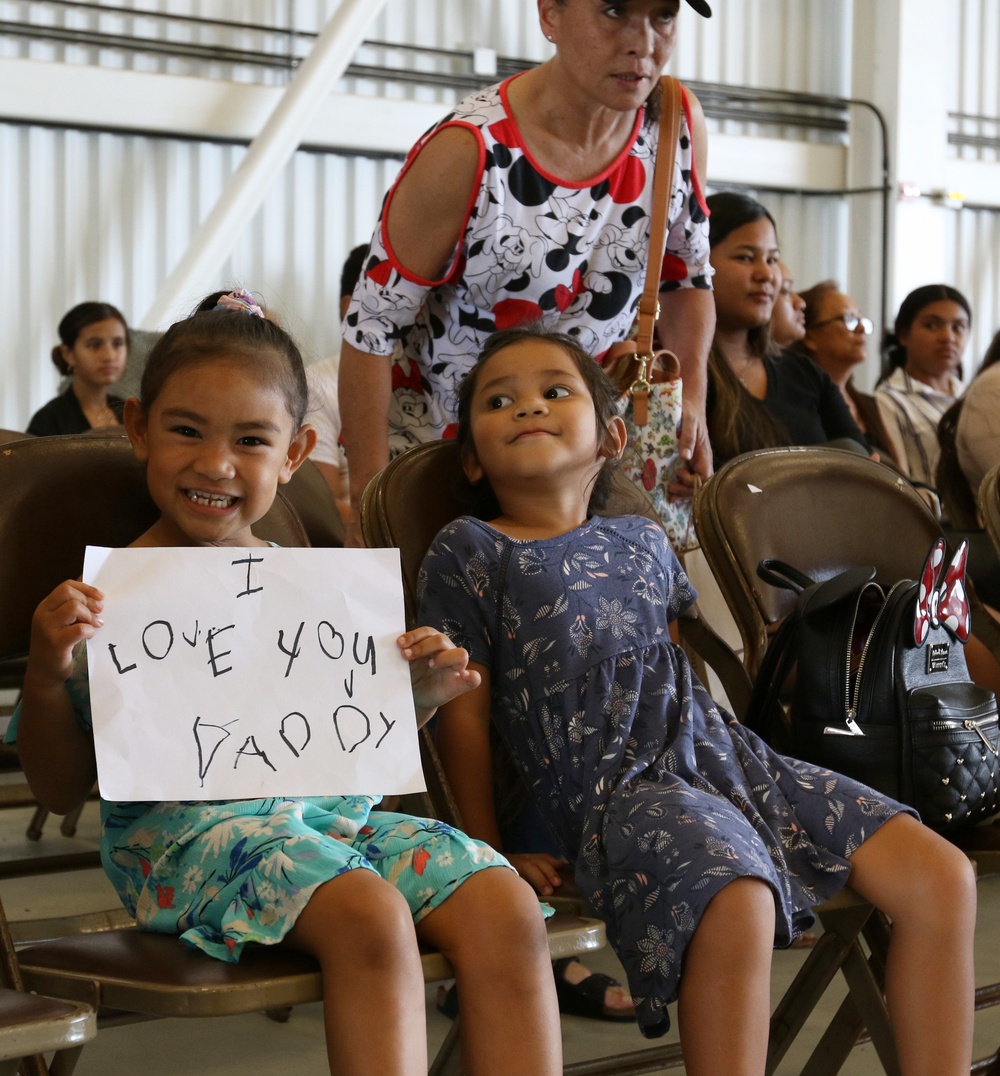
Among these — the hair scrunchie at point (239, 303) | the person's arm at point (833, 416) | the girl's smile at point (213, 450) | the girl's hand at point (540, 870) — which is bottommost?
the girl's hand at point (540, 870)

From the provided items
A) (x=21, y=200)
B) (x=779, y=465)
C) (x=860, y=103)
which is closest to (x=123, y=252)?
(x=21, y=200)

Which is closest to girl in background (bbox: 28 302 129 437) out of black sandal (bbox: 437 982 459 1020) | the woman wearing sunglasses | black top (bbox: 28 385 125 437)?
black top (bbox: 28 385 125 437)

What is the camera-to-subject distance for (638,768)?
1716 mm

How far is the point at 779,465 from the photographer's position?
2271 millimetres

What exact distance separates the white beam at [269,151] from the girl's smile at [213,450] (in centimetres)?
560

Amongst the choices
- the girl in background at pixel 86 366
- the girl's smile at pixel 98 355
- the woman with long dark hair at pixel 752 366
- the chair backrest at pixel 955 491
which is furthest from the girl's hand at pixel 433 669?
the girl's smile at pixel 98 355

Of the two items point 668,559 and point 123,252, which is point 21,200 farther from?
point 668,559

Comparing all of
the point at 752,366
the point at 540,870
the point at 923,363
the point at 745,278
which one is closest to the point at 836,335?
the point at 923,363

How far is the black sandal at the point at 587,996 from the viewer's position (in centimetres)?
244

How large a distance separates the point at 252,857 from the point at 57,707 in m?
0.25

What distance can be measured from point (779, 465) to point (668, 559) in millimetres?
364

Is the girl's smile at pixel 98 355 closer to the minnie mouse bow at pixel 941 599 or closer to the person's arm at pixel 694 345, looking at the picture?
the person's arm at pixel 694 345

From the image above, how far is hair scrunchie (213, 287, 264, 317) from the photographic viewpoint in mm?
1795

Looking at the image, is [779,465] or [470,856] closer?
[470,856]
